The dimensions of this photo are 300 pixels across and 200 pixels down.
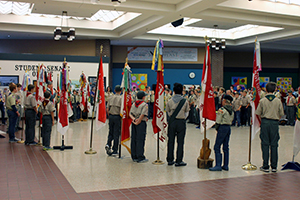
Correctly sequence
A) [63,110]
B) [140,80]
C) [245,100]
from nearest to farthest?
1. [63,110]
2. [245,100]
3. [140,80]

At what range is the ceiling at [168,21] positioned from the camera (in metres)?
12.8

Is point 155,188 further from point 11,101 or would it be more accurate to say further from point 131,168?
point 11,101

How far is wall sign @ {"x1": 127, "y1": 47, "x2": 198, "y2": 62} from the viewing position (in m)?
23.5

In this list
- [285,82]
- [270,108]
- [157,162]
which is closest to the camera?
[270,108]

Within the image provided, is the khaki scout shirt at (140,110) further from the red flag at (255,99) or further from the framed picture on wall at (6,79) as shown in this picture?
the framed picture on wall at (6,79)

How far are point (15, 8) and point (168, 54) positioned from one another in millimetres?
11578

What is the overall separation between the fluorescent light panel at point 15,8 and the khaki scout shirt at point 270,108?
11.9 meters

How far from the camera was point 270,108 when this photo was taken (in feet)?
21.2

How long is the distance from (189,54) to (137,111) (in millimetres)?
17264

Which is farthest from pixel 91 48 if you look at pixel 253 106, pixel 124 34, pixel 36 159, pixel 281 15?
pixel 253 106

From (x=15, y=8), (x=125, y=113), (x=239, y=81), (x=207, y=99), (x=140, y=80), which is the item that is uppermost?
(x=15, y=8)

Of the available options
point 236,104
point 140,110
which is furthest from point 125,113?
point 236,104

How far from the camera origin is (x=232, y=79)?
27359mm

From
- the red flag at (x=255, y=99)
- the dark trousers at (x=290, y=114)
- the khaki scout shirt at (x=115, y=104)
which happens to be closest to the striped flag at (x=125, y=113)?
the khaki scout shirt at (x=115, y=104)
